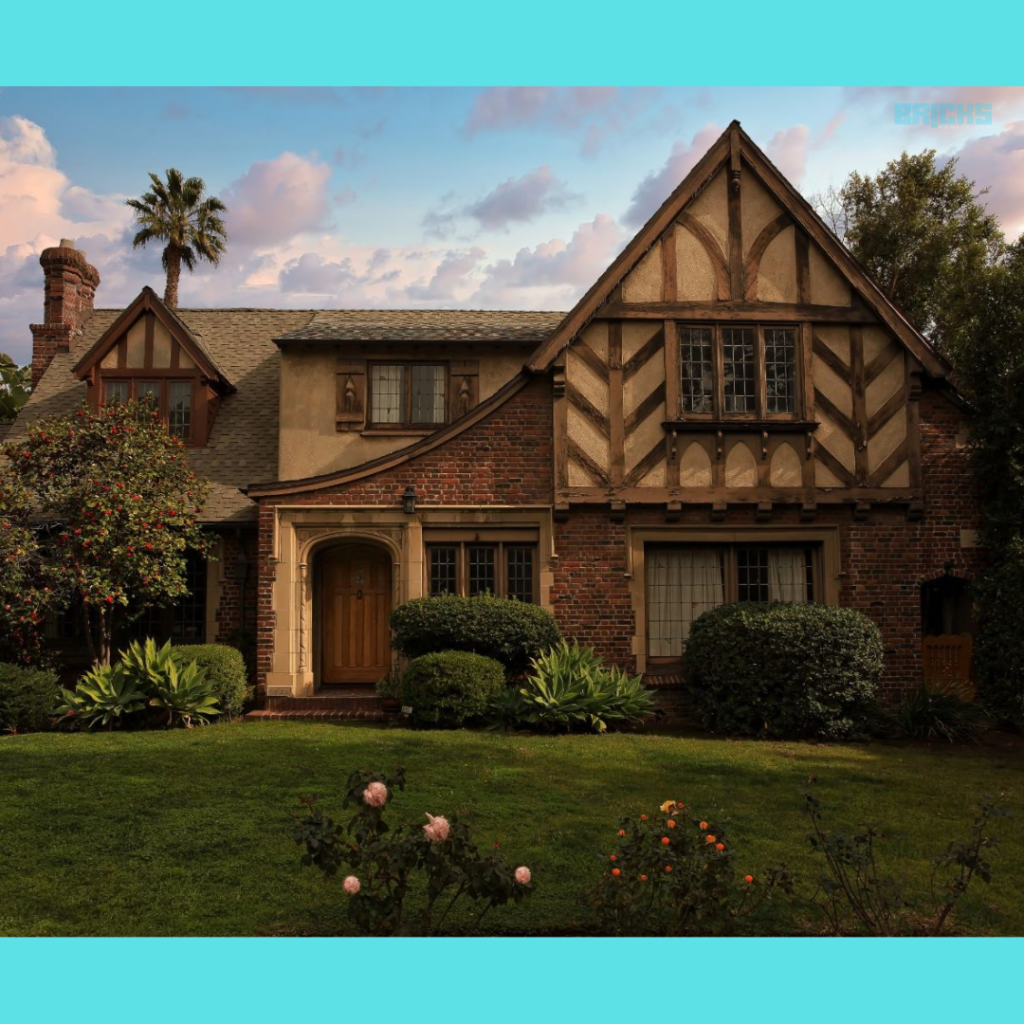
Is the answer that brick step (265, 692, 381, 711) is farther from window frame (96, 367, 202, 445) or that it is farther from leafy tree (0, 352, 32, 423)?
leafy tree (0, 352, 32, 423)

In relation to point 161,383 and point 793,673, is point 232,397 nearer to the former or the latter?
point 161,383

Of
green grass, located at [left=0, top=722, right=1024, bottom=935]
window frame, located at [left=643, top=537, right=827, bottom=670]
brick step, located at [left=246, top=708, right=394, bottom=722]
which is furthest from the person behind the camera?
window frame, located at [left=643, top=537, right=827, bottom=670]

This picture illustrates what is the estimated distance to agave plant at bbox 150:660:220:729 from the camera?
12406 mm

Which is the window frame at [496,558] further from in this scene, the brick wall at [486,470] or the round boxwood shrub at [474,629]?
the round boxwood shrub at [474,629]

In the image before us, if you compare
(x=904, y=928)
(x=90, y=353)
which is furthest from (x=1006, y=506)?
(x=90, y=353)

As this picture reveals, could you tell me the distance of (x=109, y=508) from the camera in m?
13.3

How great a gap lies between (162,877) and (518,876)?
3.31 meters

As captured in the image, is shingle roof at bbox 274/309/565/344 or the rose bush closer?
the rose bush

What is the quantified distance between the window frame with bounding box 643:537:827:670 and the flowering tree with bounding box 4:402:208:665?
7.37 meters

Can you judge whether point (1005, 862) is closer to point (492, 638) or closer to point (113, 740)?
point (492, 638)

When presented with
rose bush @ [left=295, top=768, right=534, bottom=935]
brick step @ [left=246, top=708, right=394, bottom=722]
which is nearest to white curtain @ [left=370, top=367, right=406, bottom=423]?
brick step @ [left=246, top=708, right=394, bottom=722]

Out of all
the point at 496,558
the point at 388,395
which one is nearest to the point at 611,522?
the point at 496,558

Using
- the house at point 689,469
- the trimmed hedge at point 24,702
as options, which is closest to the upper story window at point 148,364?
the house at point 689,469

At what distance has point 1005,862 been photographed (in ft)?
23.5
